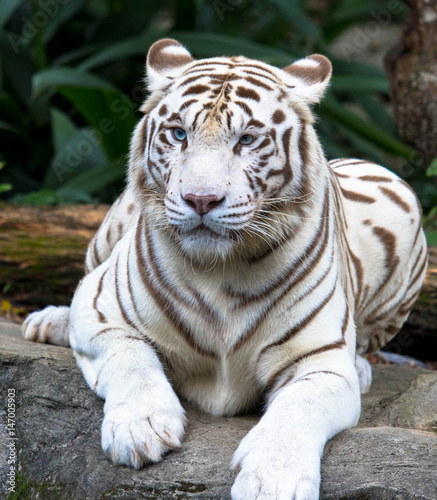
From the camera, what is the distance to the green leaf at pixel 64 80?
227 inches

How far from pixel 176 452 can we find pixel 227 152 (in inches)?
39.5

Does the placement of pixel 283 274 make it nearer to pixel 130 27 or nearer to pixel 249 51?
pixel 249 51

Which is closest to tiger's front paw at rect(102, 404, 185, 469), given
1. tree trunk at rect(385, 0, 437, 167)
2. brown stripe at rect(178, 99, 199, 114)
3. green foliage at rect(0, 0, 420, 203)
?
brown stripe at rect(178, 99, 199, 114)

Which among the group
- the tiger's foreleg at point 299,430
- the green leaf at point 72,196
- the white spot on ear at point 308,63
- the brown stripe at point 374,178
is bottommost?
the green leaf at point 72,196

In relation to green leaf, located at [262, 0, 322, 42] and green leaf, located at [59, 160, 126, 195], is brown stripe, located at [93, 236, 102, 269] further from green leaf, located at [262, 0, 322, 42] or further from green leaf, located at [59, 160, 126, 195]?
green leaf, located at [262, 0, 322, 42]

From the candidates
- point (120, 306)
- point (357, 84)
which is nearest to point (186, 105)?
point (120, 306)

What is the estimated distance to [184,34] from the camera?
683 centimetres

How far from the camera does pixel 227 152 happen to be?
2322 mm

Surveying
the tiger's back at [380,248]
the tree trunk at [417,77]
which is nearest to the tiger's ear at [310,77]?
the tiger's back at [380,248]

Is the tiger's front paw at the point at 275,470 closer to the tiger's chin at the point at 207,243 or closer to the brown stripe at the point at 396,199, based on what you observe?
the tiger's chin at the point at 207,243

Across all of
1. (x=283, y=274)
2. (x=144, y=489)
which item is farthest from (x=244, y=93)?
(x=144, y=489)

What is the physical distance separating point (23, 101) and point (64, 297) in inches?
149
